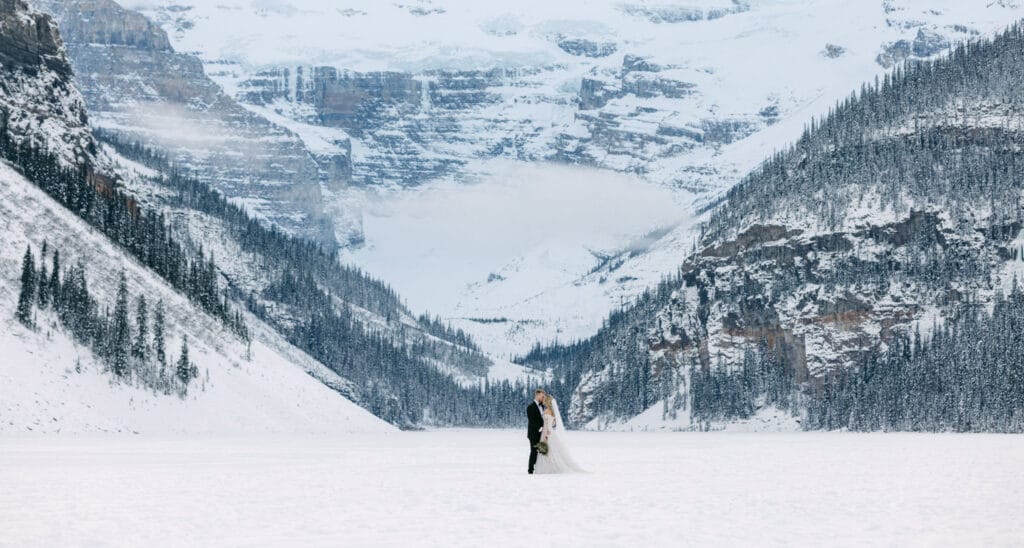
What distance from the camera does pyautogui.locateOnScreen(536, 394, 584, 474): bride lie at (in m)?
61.5

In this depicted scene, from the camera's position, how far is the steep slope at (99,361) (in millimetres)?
130875

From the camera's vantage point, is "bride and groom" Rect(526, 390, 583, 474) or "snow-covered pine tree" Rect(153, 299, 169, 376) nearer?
"bride and groom" Rect(526, 390, 583, 474)

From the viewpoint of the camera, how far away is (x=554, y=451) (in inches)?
2464

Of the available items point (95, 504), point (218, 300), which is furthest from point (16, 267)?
point (95, 504)

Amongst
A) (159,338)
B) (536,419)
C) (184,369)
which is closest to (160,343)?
(159,338)

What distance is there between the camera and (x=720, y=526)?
41.1 meters

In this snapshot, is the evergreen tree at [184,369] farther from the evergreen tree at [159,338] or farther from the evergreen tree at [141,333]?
the evergreen tree at [141,333]

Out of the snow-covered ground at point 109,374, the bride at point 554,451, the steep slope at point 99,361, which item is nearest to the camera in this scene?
the bride at point 554,451

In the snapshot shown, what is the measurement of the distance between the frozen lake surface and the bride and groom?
1.14m

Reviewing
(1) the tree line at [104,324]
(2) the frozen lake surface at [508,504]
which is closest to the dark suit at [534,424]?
(2) the frozen lake surface at [508,504]

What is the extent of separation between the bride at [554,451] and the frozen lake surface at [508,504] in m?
0.98

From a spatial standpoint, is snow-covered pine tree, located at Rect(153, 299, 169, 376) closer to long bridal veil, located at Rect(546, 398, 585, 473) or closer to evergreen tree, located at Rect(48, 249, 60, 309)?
evergreen tree, located at Rect(48, 249, 60, 309)

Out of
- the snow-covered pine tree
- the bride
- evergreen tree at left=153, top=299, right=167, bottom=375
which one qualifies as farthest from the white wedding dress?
evergreen tree at left=153, top=299, right=167, bottom=375

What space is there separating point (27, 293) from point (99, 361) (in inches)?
366
